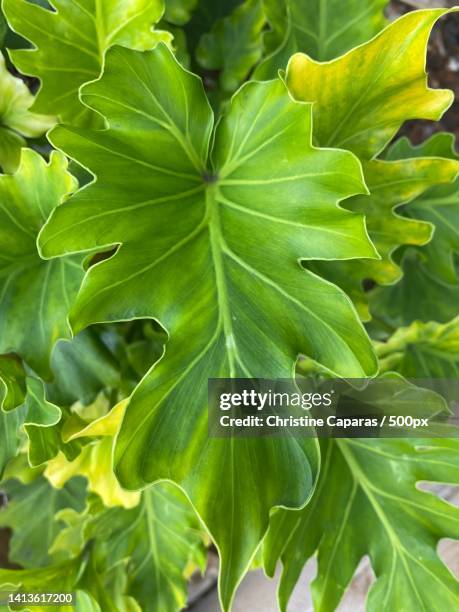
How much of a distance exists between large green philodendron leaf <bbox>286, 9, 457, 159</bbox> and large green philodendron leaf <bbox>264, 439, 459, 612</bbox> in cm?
38

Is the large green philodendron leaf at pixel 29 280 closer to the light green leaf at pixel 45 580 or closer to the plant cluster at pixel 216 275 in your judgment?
the plant cluster at pixel 216 275

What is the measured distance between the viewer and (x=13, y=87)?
80cm

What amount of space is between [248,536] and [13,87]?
0.67m

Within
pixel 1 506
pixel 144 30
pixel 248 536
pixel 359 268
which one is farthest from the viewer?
pixel 1 506

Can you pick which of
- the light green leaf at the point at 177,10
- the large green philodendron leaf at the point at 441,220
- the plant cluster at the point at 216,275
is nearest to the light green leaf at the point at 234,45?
the plant cluster at the point at 216,275

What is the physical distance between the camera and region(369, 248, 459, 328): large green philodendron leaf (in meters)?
1.07

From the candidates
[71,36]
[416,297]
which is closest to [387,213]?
[416,297]

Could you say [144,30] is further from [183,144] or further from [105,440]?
[105,440]

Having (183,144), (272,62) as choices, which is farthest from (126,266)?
(272,62)

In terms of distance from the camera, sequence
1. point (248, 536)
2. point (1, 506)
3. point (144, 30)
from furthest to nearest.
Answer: point (1, 506)
point (144, 30)
point (248, 536)

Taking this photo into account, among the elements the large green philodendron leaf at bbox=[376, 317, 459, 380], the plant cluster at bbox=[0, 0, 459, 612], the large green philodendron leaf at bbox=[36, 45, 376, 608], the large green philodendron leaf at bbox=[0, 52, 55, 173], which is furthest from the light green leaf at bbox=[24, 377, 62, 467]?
the large green philodendron leaf at bbox=[376, 317, 459, 380]

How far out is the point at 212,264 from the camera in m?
0.59

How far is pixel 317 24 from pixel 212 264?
0.40 meters

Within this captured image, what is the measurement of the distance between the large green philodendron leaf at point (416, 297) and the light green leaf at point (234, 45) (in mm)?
442
